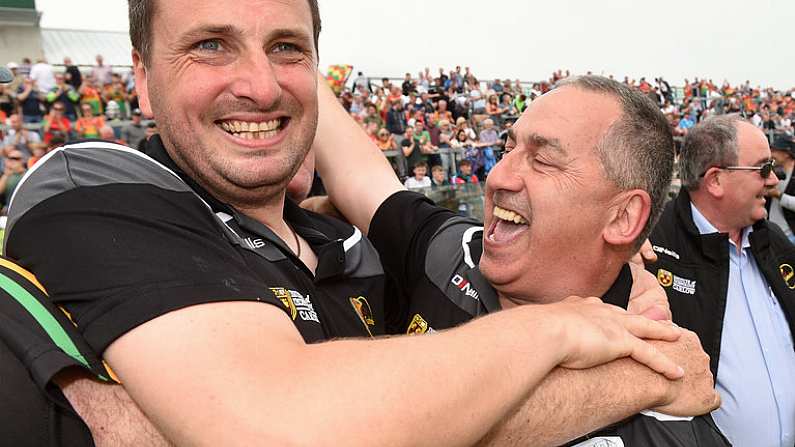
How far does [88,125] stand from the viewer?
37.0 ft

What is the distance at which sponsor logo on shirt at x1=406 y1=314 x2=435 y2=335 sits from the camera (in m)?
2.17

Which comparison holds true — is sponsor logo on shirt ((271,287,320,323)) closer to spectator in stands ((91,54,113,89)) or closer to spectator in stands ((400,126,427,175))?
spectator in stands ((400,126,427,175))

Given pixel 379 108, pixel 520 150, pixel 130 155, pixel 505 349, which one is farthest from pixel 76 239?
pixel 379 108

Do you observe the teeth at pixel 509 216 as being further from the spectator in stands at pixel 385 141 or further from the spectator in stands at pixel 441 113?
the spectator in stands at pixel 441 113

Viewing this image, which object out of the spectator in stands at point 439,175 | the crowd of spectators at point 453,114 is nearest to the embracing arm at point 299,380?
the crowd of spectators at point 453,114

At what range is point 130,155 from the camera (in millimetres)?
1493

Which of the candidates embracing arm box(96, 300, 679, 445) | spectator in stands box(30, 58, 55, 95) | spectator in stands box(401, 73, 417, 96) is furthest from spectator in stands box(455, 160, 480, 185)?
embracing arm box(96, 300, 679, 445)

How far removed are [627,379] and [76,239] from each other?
3.95ft

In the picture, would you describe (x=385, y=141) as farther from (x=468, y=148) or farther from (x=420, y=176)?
(x=468, y=148)

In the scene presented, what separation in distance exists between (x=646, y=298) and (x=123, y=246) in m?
1.56

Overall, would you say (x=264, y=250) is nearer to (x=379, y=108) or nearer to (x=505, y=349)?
(x=505, y=349)

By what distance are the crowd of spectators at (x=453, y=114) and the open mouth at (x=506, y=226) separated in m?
5.70

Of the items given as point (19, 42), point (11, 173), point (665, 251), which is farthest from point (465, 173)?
point (19, 42)

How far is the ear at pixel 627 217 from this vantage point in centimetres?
208
